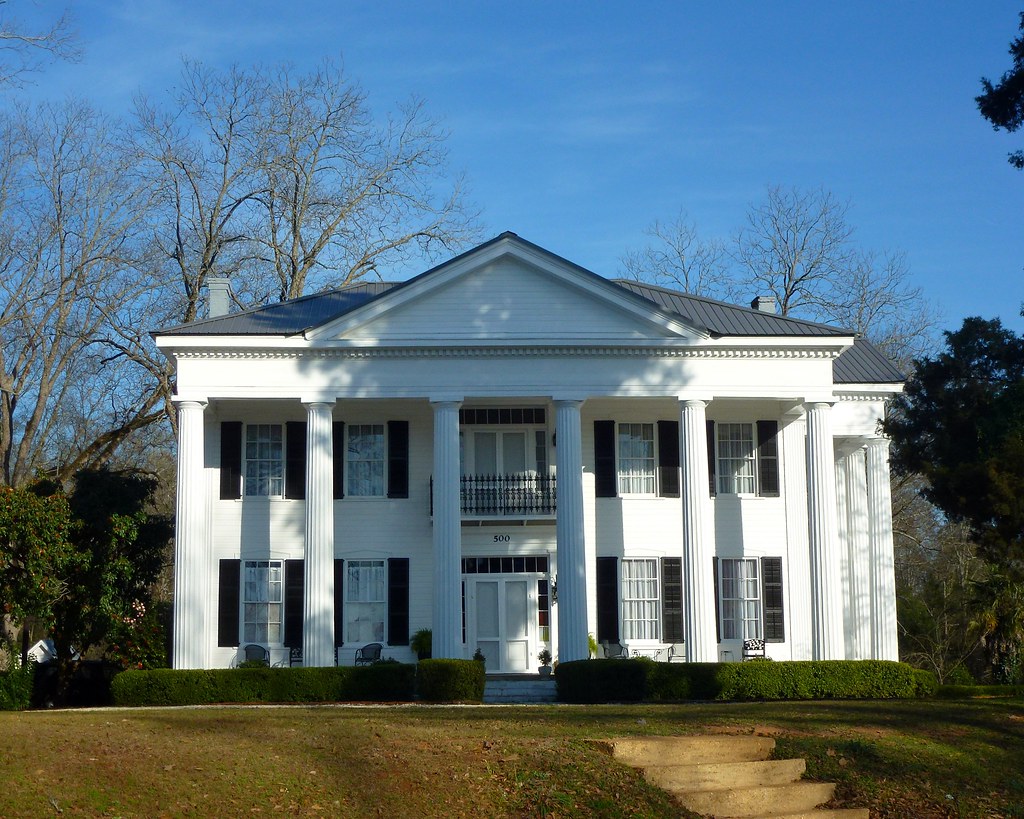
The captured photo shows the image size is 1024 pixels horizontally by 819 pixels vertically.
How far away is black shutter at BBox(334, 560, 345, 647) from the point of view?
28.3m

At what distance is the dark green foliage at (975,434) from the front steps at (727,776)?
22.9ft

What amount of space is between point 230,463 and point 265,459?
822mm

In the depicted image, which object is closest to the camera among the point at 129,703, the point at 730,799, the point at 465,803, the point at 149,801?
the point at 149,801

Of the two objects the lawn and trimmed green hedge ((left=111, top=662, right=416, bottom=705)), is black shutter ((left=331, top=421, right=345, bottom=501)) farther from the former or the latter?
the lawn

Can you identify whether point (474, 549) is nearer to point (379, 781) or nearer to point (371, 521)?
point (371, 521)

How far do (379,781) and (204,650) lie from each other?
14916 mm

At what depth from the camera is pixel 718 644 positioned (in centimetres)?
2906

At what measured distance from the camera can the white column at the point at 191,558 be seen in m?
26.2

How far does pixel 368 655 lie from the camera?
27.9m

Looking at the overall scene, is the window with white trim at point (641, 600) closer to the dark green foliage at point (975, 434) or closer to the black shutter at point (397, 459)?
the black shutter at point (397, 459)

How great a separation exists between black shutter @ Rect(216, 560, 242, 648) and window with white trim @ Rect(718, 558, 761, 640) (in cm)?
1134

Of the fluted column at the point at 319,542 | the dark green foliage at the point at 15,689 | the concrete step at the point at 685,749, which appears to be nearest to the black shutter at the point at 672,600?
the fluted column at the point at 319,542

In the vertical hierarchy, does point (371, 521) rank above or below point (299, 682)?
above

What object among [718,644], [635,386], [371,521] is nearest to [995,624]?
[718,644]
